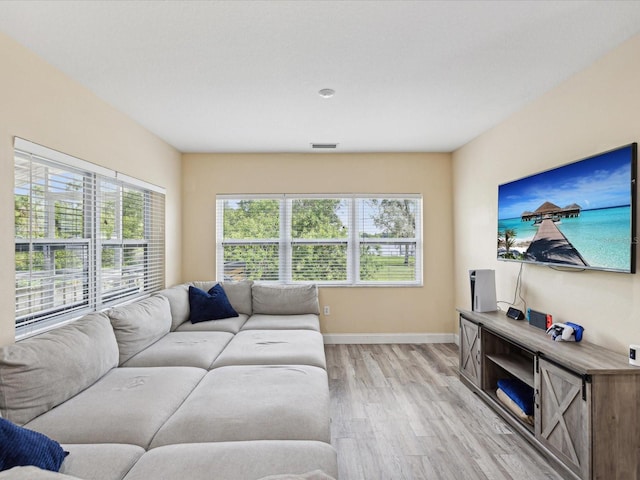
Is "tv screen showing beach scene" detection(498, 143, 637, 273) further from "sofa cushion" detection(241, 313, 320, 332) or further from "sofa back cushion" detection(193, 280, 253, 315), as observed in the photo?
"sofa back cushion" detection(193, 280, 253, 315)

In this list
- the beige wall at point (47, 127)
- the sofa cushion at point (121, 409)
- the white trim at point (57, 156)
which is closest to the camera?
the sofa cushion at point (121, 409)

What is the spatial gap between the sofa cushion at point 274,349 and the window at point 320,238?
4.63 feet

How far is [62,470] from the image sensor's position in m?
1.37

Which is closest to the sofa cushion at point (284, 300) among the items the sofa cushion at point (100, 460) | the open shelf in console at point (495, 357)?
the open shelf in console at point (495, 357)

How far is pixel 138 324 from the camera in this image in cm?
272

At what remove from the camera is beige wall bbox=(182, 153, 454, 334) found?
460 centimetres

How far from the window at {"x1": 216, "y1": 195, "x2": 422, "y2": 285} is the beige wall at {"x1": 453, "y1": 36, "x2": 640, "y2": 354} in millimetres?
1023

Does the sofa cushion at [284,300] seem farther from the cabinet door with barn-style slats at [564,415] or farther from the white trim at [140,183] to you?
the cabinet door with barn-style slats at [564,415]

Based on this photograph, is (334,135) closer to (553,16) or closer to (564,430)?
(553,16)

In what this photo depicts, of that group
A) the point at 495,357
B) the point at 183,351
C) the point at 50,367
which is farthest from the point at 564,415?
the point at 50,367

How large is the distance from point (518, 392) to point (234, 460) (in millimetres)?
2197

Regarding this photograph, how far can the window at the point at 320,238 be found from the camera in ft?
15.2

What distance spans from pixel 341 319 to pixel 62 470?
3.49 metres

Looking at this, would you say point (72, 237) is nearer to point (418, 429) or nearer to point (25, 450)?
point (25, 450)
